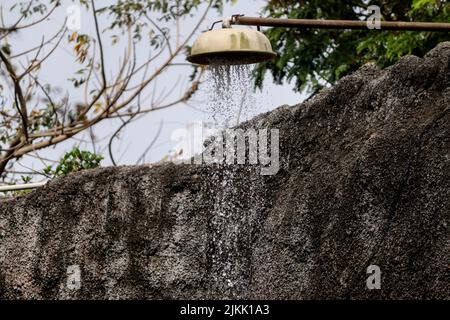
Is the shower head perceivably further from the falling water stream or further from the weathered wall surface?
the weathered wall surface

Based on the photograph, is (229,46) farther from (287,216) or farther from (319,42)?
(319,42)

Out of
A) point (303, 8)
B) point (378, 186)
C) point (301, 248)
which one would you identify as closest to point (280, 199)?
point (301, 248)

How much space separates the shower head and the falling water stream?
373 mm

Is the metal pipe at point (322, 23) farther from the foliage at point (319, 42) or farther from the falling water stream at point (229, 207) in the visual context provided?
the foliage at point (319, 42)

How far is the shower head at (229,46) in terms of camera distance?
6809 millimetres

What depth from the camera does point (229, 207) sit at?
7992 mm

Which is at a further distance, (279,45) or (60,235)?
(279,45)

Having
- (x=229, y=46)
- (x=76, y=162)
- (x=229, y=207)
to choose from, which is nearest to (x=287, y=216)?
(x=229, y=207)

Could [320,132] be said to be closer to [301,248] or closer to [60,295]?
[301,248]

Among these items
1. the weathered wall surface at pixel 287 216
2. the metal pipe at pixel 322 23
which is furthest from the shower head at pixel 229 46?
the weathered wall surface at pixel 287 216

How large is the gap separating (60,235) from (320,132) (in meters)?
2.41

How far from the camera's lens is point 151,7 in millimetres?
15992

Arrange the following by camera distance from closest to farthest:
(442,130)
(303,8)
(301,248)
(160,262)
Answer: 1. (442,130)
2. (301,248)
3. (160,262)
4. (303,8)

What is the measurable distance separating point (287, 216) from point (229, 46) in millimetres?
1302
